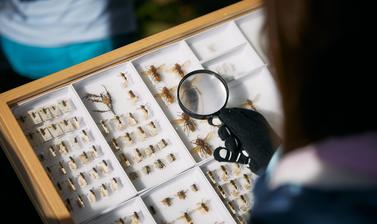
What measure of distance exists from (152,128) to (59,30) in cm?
45

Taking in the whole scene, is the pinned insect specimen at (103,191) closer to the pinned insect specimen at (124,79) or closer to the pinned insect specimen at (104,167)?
the pinned insect specimen at (104,167)

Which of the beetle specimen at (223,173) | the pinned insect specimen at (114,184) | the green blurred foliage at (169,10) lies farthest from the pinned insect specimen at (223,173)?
the green blurred foliage at (169,10)

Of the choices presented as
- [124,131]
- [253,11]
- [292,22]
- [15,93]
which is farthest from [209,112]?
[292,22]

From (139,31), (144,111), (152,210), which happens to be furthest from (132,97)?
(139,31)

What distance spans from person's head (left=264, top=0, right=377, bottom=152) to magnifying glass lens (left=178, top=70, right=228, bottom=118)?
1.46 ft

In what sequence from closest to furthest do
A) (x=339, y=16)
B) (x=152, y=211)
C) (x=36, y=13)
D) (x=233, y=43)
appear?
1. (x=339, y=16)
2. (x=152, y=211)
3. (x=233, y=43)
4. (x=36, y=13)

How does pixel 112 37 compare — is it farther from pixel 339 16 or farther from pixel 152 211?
pixel 339 16

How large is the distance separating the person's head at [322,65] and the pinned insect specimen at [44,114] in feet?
1.88

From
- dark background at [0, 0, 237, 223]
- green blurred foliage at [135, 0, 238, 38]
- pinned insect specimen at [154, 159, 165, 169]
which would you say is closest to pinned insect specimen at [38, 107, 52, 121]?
pinned insect specimen at [154, 159, 165, 169]

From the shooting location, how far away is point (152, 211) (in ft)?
3.21

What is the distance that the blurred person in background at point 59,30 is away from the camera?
4.28 ft

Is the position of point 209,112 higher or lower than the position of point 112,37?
lower

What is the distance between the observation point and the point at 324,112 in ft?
1.89

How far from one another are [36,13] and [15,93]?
15.5 inches
